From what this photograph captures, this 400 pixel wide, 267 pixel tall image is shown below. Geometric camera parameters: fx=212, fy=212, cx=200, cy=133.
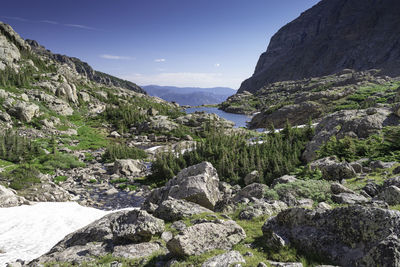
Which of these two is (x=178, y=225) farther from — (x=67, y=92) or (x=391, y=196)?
(x=67, y=92)

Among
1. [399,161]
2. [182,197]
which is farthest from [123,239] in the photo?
[399,161]

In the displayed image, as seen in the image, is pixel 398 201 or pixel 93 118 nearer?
pixel 398 201

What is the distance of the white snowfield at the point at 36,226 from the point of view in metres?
14.6

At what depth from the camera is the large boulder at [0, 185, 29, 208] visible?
68.2ft

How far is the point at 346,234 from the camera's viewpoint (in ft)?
19.2

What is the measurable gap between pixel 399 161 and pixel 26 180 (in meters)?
40.1

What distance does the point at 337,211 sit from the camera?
6.41 meters

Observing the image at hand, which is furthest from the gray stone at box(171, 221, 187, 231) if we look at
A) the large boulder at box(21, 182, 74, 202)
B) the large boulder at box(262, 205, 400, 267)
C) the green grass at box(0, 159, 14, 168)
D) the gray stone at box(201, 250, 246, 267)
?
the green grass at box(0, 159, 14, 168)

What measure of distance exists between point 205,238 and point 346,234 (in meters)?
4.55

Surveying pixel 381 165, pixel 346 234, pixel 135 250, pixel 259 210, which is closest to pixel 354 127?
pixel 381 165

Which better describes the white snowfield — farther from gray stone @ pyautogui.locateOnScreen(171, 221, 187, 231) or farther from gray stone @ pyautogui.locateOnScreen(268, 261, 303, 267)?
gray stone @ pyautogui.locateOnScreen(268, 261, 303, 267)

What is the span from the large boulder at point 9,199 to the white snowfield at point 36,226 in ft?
3.83

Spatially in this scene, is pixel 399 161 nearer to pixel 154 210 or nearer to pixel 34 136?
pixel 154 210

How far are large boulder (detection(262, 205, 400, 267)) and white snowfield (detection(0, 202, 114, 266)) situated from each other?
1619cm
